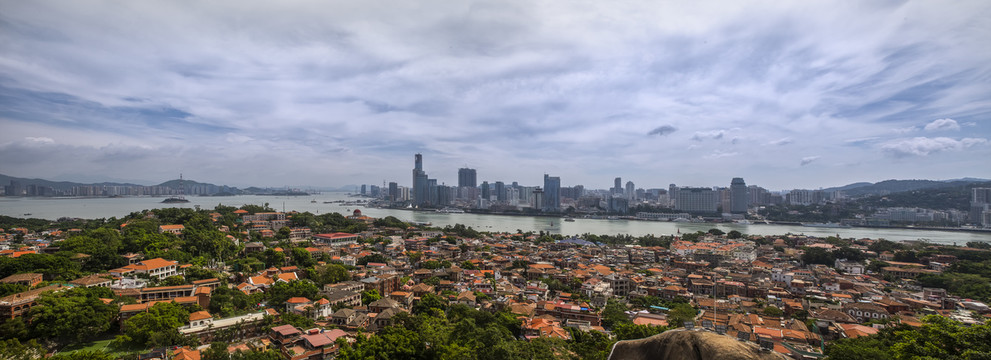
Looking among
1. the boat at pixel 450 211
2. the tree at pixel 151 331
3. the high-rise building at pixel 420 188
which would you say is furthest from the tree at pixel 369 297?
the high-rise building at pixel 420 188

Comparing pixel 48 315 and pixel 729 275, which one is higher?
pixel 48 315

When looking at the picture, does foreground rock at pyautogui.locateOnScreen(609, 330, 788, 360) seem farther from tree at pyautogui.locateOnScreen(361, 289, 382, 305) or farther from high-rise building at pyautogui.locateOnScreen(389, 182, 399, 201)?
high-rise building at pyautogui.locateOnScreen(389, 182, 399, 201)

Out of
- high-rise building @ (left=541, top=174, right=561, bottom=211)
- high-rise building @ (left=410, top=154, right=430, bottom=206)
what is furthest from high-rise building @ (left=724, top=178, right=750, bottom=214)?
high-rise building @ (left=410, top=154, right=430, bottom=206)

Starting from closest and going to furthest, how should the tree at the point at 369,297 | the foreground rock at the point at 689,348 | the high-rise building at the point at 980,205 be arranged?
the foreground rock at the point at 689,348
the tree at the point at 369,297
the high-rise building at the point at 980,205

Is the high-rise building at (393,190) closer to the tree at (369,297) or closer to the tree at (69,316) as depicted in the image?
the tree at (369,297)

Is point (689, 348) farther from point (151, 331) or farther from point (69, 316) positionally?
point (69, 316)

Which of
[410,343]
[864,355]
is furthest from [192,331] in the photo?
[864,355]

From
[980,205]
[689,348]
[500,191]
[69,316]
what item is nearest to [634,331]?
[689,348]

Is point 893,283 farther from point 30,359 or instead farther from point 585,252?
point 30,359
